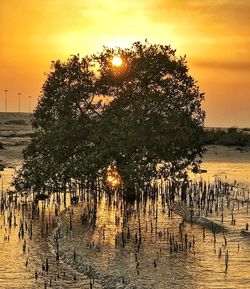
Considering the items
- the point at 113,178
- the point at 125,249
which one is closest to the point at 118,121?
the point at 113,178

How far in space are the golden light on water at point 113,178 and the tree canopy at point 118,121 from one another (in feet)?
1.26

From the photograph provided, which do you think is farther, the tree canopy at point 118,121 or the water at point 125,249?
the tree canopy at point 118,121

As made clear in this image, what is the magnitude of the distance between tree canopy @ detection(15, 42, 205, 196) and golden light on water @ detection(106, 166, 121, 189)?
384mm

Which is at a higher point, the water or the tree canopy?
the tree canopy

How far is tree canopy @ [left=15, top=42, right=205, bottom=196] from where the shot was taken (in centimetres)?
2578

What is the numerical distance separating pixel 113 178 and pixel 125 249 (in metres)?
9.38

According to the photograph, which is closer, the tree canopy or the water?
the water

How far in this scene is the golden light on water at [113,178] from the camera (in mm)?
26531

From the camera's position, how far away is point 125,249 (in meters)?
18.6

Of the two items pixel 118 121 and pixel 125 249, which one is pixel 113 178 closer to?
pixel 118 121

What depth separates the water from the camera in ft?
49.3

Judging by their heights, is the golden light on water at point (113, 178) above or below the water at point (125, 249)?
above

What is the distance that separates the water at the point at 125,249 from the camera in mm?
15031

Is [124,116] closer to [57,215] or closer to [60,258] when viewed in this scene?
[57,215]
